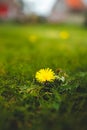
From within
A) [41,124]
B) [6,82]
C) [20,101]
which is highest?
[6,82]

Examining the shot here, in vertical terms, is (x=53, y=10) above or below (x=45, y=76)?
above

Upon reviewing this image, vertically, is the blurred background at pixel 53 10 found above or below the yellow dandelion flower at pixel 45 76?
above

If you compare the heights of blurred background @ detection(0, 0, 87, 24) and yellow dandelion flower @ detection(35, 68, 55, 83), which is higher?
blurred background @ detection(0, 0, 87, 24)

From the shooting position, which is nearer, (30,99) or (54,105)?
(54,105)

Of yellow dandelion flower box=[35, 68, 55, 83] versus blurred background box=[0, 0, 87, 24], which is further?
blurred background box=[0, 0, 87, 24]

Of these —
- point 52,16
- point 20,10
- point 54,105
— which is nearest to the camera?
point 54,105

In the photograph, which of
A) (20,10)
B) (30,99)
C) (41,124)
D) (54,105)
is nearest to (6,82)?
(30,99)

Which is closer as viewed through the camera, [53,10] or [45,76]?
[45,76]

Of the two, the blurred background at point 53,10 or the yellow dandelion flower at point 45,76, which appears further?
the blurred background at point 53,10

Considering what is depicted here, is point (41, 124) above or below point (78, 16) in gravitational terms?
below

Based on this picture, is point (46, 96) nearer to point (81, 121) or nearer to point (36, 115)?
point (36, 115)

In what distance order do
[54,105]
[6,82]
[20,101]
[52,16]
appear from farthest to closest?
[52,16] → [6,82] → [20,101] → [54,105]
